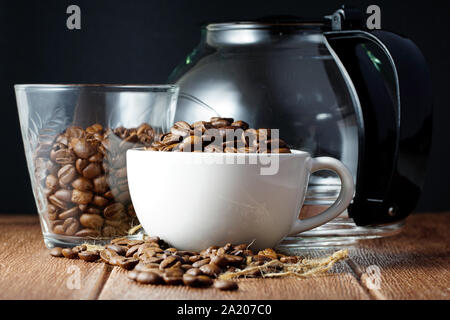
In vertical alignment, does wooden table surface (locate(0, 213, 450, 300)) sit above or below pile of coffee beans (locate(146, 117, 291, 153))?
below

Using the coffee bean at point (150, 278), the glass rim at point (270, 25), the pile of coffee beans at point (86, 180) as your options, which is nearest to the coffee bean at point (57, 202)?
the pile of coffee beans at point (86, 180)

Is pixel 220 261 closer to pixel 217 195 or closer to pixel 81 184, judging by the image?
pixel 217 195

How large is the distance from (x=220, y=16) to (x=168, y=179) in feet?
2.15

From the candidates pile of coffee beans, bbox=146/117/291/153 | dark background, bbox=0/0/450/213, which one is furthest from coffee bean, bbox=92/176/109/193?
dark background, bbox=0/0/450/213

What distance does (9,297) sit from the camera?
0.65 m

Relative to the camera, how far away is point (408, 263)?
0.84m

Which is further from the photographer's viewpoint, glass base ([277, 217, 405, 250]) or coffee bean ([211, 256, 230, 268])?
glass base ([277, 217, 405, 250])

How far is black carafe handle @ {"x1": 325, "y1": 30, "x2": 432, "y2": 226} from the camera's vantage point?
82 centimetres

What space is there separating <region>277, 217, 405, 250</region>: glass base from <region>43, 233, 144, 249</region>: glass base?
0.22 meters

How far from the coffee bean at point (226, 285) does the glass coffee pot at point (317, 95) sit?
235 millimetres

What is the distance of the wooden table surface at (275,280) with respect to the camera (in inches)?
26.3

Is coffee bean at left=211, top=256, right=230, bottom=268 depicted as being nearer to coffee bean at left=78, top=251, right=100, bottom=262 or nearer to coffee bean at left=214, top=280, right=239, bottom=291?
coffee bean at left=214, top=280, right=239, bottom=291

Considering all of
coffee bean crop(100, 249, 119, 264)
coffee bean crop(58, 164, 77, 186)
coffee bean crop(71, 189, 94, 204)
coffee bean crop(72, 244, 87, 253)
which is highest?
coffee bean crop(58, 164, 77, 186)
